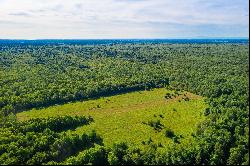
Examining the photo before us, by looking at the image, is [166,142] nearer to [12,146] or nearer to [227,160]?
[227,160]

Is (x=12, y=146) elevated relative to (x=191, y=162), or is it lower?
elevated

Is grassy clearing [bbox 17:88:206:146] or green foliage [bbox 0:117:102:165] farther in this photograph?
grassy clearing [bbox 17:88:206:146]

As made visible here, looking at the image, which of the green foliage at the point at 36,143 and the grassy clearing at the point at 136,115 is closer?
the green foliage at the point at 36,143

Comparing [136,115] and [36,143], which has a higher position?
[36,143]

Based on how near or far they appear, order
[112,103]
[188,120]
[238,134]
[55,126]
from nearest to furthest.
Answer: [238,134] → [55,126] → [188,120] → [112,103]

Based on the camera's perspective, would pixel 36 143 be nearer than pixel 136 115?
Yes

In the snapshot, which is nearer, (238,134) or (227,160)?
(227,160)

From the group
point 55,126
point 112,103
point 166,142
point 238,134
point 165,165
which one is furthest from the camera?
point 112,103

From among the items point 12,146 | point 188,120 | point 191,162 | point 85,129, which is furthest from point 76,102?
point 191,162
